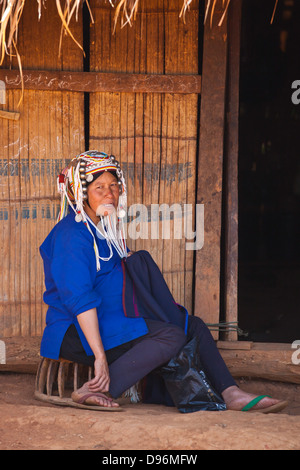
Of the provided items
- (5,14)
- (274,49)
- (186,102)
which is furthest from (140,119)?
(274,49)

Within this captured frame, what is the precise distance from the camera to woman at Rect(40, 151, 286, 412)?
2977mm

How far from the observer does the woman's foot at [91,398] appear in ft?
9.68

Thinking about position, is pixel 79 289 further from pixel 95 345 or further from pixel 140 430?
pixel 140 430

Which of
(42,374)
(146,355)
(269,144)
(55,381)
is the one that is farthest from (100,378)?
(269,144)

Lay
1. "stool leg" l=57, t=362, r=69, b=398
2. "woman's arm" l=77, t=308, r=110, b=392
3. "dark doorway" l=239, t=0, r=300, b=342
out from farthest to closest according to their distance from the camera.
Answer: "dark doorway" l=239, t=0, r=300, b=342, "stool leg" l=57, t=362, r=69, b=398, "woman's arm" l=77, t=308, r=110, b=392

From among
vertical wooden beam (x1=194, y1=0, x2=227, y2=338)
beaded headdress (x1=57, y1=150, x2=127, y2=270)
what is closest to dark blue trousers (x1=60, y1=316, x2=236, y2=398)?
beaded headdress (x1=57, y1=150, x2=127, y2=270)

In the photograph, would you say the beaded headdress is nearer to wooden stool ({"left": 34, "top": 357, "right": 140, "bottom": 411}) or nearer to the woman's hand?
the woman's hand

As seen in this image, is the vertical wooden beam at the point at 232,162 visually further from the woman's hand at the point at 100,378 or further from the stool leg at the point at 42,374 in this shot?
the stool leg at the point at 42,374

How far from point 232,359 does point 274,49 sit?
5837 millimetres

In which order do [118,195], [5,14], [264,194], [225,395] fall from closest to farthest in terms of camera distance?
[5,14], [225,395], [118,195], [264,194]

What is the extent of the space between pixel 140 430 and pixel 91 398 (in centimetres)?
40

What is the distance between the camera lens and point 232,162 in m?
3.78

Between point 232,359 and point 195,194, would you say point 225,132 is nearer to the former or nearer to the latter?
point 195,194

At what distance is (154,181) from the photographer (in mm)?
3781
